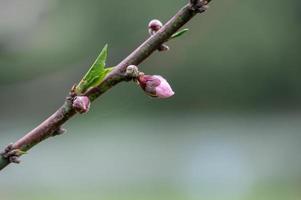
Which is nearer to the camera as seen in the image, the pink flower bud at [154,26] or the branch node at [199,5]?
the branch node at [199,5]

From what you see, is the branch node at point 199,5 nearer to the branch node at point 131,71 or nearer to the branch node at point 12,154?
the branch node at point 131,71

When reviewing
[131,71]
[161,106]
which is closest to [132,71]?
[131,71]

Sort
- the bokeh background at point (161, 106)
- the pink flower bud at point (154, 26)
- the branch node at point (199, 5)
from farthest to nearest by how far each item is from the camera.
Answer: the bokeh background at point (161, 106) < the pink flower bud at point (154, 26) < the branch node at point (199, 5)

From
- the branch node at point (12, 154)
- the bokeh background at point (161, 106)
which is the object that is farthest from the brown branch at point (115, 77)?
the bokeh background at point (161, 106)

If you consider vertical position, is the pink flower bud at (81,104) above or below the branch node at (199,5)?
below

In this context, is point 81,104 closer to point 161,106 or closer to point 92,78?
point 92,78

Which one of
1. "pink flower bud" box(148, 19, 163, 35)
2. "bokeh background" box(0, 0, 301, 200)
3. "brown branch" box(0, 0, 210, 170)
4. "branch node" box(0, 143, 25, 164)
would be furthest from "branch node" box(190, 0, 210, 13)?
"bokeh background" box(0, 0, 301, 200)
